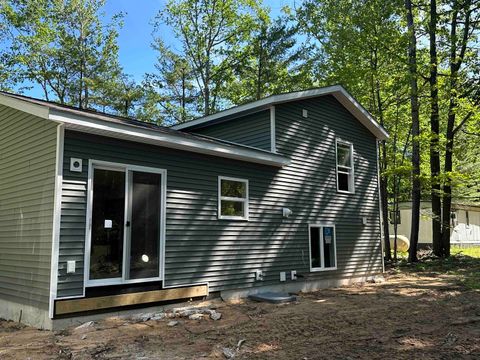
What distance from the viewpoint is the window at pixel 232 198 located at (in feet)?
28.4

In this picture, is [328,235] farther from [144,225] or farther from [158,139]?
[158,139]

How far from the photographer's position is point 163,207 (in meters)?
7.57

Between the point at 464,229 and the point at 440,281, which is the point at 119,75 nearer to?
the point at 440,281

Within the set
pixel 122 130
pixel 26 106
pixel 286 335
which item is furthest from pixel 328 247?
pixel 26 106

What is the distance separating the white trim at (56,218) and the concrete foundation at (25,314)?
23cm

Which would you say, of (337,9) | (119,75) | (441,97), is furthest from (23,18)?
(441,97)

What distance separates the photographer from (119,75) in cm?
2522

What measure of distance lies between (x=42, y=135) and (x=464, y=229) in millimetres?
28086

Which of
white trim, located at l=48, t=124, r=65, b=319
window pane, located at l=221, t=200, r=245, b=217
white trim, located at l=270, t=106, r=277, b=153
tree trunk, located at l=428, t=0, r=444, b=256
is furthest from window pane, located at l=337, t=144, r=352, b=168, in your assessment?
white trim, located at l=48, t=124, r=65, b=319

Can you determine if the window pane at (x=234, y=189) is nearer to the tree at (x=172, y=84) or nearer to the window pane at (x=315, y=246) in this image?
the window pane at (x=315, y=246)

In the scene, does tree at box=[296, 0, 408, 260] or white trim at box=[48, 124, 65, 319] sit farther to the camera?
tree at box=[296, 0, 408, 260]

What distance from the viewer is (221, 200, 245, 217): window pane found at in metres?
8.71

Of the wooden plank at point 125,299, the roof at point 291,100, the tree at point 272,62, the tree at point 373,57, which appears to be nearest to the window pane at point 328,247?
the roof at point 291,100

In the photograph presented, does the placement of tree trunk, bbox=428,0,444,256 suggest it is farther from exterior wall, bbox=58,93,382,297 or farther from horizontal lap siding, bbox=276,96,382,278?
exterior wall, bbox=58,93,382,297
